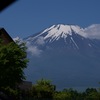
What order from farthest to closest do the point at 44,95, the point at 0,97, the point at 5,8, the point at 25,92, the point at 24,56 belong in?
the point at 44,95 → the point at 25,92 → the point at 24,56 → the point at 0,97 → the point at 5,8

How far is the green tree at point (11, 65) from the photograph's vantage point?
46.8 metres

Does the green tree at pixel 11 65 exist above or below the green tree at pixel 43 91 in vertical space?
below

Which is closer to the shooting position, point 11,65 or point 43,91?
point 11,65

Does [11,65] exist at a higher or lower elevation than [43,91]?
lower

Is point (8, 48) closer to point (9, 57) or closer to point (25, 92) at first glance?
point (9, 57)

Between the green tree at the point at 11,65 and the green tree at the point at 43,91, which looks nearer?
the green tree at the point at 11,65

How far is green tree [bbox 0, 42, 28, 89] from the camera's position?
46.8 meters

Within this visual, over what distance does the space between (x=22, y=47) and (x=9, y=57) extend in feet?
12.2

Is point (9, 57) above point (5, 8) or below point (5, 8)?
above

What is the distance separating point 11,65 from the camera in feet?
158

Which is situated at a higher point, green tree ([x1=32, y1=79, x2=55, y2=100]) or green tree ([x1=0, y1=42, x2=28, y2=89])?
green tree ([x1=32, y1=79, x2=55, y2=100])

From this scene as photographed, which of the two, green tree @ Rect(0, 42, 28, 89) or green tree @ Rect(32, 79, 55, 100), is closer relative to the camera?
green tree @ Rect(0, 42, 28, 89)

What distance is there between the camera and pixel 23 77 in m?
49.7

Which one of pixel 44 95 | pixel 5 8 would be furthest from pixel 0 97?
pixel 44 95
